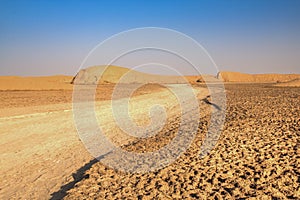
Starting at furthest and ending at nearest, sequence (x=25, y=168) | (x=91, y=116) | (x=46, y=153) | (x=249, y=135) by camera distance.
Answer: (x=91, y=116) → (x=46, y=153) → (x=249, y=135) → (x=25, y=168)

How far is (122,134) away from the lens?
633 inches

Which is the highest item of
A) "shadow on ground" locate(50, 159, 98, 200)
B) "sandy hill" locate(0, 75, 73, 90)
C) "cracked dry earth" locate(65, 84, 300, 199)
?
"sandy hill" locate(0, 75, 73, 90)

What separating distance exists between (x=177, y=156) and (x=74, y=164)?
3.82 meters

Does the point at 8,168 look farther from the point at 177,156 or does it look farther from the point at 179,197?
the point at 179,197

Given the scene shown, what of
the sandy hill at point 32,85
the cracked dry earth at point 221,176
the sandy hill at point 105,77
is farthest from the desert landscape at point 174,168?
the sandy hill at point 105,77

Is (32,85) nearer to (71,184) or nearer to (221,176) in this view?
(71,184)

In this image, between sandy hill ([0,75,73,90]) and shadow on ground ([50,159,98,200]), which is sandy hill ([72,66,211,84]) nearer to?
sandy hill ([0,75,73,90])

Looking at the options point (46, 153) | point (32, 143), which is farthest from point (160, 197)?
point (32, 143)

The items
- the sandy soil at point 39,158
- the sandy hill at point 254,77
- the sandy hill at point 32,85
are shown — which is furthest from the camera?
the sandy hill at point 254,77

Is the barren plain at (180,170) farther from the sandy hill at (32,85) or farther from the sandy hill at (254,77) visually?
the sandy hill at (254,77)

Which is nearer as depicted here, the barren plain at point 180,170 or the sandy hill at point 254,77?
the barren plain at point 180,170

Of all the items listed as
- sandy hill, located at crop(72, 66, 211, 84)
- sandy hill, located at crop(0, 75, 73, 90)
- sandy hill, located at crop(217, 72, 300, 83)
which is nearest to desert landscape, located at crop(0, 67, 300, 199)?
sandy hill, located at crop(0, 75, 73, 90)

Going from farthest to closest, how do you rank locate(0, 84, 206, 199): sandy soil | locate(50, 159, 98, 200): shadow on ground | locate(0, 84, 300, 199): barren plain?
1. locate(0, 84, 206, 199): sandy soil
2. locate(50, 159, 98, 200): shadow on ground
3. locate(0, 84, 300, 199): barren plain

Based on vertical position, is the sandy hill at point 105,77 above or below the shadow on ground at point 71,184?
above
